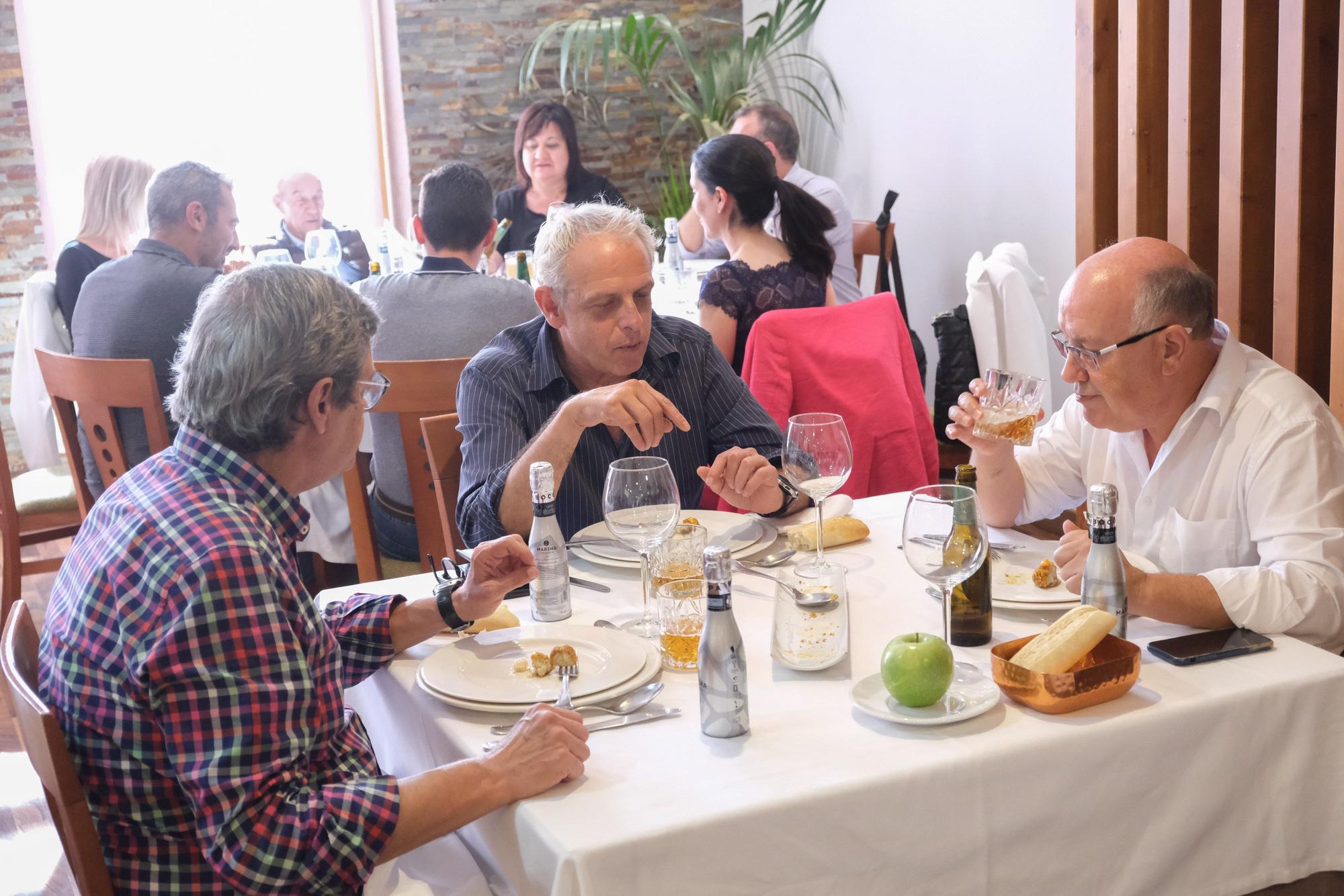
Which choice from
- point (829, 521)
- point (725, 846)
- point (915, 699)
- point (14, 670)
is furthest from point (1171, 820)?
point (14, 670)

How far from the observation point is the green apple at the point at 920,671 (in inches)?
51.5

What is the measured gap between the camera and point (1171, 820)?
1.33 meters

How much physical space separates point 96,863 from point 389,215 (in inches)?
260

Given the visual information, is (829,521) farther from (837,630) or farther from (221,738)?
(221,738)

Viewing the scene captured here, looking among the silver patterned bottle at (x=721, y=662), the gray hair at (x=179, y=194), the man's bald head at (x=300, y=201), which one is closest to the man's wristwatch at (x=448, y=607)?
the silver patterned bottle at (x=721, y=662)

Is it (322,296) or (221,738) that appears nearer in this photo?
(221,738)

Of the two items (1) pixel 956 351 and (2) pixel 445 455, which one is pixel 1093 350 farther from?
(1) pixel 956 351

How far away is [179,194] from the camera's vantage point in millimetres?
3672

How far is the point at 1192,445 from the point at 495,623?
1.09 meters

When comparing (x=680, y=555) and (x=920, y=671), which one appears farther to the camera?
(x=680, y=555)

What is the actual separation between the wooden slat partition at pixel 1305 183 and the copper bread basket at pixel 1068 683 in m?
1.44

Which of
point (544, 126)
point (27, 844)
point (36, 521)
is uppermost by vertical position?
point (544, 126)

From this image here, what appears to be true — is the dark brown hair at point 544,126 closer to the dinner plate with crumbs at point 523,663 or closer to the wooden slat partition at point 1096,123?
the wooden slat partition at point 1096,123

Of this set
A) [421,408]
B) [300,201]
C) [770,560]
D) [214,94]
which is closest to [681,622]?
[770,560]
